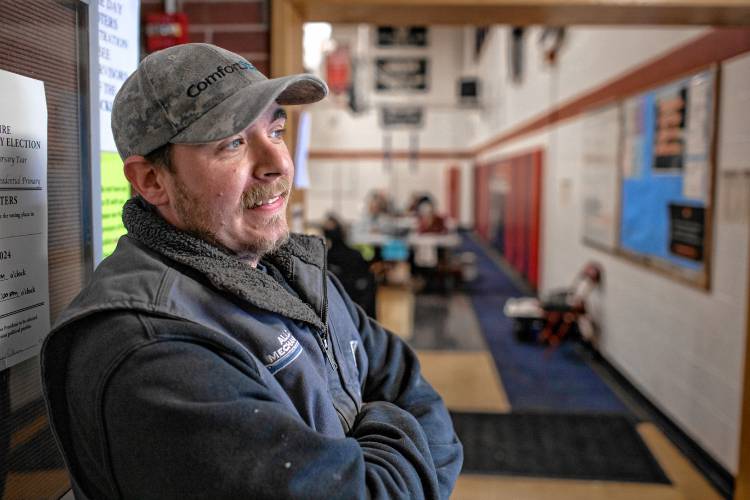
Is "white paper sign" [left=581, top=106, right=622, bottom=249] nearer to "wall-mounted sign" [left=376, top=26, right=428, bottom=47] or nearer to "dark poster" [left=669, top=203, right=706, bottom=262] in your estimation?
"dark poster" [left=669, top=203, right=706, bottom=262]

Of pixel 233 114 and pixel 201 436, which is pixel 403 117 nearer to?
pixel 233 114

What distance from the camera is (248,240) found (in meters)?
1.01

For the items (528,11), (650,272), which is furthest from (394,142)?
(528,11)

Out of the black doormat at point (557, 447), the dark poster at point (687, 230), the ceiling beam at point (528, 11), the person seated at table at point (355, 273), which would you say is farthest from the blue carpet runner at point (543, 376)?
the ceiling beam at point (528, 11)

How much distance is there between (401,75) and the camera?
11.0m

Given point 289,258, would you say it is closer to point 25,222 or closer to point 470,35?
point 25,222

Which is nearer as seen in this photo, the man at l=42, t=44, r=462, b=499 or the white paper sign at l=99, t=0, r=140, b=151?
the man at l=42, t=44, r=462, b=499

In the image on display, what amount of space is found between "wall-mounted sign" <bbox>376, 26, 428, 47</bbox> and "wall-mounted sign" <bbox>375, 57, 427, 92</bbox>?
1.01 ft

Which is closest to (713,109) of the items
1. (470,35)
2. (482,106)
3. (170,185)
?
(170,185)

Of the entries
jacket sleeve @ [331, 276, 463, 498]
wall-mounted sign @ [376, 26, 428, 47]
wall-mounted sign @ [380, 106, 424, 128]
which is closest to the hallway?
jacket sleeve @ [331, 276, 463, 498]

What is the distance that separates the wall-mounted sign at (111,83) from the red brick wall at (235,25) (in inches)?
27.1

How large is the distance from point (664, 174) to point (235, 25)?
281 cm

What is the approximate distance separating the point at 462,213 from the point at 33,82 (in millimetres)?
16178

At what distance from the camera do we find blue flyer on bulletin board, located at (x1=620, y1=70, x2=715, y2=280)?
132 inches
